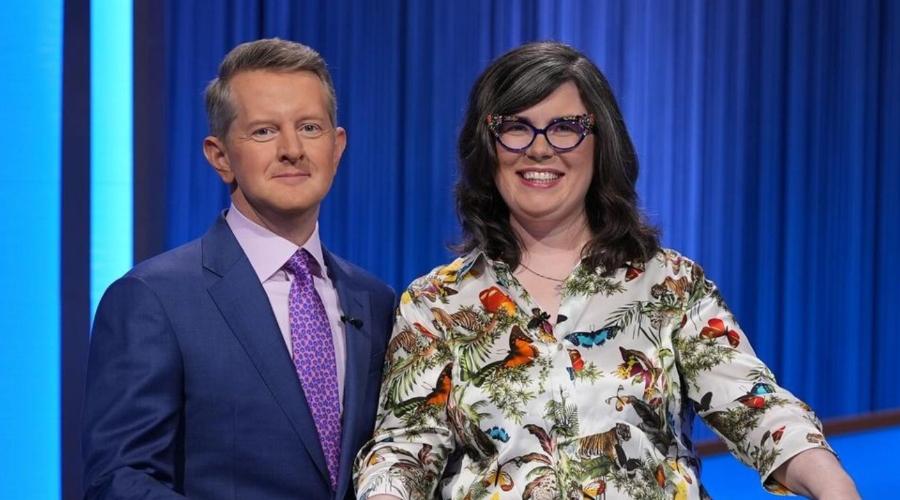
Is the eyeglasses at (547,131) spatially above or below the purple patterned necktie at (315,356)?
above

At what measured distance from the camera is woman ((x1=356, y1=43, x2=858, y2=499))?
179 centimetres

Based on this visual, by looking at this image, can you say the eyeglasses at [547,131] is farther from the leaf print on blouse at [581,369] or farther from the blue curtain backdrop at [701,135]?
the blue curtain backdrop at [701,135]

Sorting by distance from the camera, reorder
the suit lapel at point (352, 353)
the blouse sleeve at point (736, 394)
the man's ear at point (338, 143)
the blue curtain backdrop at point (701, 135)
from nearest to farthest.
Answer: the blouse sleeve at point (736, 394)
the suit lapel at point (352, 353)
the man's ear at point (338, 143)
the blue curtain backdrop at point (701, 135)

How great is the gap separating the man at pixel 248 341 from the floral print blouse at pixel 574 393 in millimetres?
101

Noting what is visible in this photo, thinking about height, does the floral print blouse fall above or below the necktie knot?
below

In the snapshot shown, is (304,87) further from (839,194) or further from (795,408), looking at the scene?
(839,194)

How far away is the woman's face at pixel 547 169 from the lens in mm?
1907

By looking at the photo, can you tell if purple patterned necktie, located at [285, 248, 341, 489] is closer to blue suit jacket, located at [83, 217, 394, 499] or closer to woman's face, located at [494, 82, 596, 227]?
blue suit jacket, located at [83, 217, 394, 499]

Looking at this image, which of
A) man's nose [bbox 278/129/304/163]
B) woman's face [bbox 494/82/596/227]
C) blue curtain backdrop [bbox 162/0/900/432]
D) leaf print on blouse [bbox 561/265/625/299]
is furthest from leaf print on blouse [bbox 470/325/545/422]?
blue curtain backdrop [bbox 162/0/900/432]

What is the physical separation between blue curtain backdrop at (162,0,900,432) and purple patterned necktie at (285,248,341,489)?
172 centimetres

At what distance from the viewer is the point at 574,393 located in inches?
71.1

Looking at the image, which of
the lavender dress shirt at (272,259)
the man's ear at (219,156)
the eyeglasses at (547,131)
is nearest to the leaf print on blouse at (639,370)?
the eyeglasses at (547,131)

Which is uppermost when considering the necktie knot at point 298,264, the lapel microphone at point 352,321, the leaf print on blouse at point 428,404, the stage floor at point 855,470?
the necktie knot at point 298,264

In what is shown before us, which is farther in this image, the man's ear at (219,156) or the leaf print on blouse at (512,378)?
the man's ear at (219,156)
